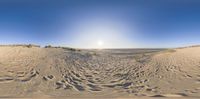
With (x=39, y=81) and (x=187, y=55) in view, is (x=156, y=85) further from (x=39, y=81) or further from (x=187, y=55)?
(x=187, y=55)

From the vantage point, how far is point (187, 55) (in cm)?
2600

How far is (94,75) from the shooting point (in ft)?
67.7

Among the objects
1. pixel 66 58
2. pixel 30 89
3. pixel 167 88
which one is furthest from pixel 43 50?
pixel 167 88

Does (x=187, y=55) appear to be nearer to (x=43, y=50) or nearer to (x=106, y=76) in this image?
(x=106, y=76)

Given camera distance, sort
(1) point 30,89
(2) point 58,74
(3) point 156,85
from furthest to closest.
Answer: (2) point 58,74 → (3) point 156,85 → (1) point 30,89

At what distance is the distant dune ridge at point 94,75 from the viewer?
16.0 metres

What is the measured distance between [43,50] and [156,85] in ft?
41.2

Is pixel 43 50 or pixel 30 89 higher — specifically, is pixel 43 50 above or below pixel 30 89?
above

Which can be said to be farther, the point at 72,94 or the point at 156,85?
the point at 156,85

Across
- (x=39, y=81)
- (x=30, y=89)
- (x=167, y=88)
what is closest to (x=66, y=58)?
(x=39, y=81)

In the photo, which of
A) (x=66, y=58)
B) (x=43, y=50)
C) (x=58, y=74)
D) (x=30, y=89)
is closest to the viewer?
(x=30, y=89)

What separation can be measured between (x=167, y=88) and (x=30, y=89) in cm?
731

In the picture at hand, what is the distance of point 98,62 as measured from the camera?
24.6 m

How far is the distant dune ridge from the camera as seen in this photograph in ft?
52.5
